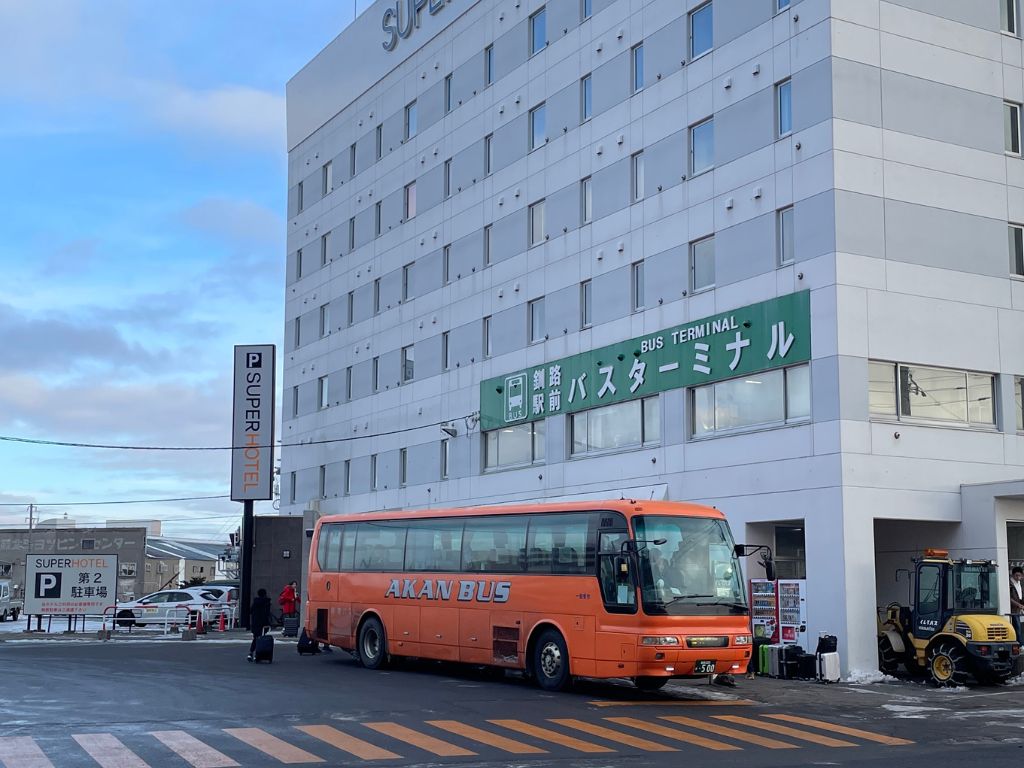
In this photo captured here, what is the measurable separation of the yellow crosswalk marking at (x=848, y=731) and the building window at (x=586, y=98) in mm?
21162

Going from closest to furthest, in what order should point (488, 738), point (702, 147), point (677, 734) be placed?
point (488, 738) → point (677, 734) → point (702, 147)

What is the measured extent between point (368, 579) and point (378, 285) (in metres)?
21.5

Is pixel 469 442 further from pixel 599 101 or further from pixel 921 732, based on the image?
pixel 921 732

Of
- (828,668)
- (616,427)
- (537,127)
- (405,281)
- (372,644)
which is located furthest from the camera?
(405,281)

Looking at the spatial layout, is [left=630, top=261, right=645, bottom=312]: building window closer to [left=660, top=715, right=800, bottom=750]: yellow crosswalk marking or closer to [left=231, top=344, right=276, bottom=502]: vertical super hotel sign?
[left=660, top=715, right=800, bottom=750]: yellow crosswalk marking

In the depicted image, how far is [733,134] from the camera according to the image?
1172 inches

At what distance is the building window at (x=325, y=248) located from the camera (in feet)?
169

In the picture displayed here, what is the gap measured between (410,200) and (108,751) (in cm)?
3330

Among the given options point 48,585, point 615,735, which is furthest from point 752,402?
point 48,585

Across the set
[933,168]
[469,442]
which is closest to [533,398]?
[469,442]

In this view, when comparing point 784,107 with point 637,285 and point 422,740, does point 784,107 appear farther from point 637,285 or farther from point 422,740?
point 422,740

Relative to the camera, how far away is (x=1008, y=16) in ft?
98.9

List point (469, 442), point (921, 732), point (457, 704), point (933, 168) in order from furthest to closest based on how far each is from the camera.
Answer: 1. point (469, 442)
2. point (933, 168)
3. point (457, 704)
4. point (921, 732)

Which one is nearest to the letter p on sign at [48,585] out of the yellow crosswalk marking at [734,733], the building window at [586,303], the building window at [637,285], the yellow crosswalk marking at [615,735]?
the building window at [586,303]
